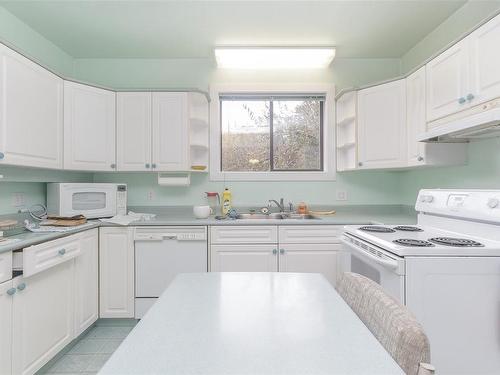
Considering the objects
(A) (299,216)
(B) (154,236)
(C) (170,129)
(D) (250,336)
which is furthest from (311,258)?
(D) (250,336)

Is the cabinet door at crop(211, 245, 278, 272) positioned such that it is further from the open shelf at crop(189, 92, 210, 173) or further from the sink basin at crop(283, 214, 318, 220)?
the open shelf at crop(189, 92, 210, 173)

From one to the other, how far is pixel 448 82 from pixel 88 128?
287cm

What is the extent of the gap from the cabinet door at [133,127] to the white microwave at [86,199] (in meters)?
0.26

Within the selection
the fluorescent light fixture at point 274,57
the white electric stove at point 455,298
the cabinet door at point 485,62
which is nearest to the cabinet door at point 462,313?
the white electric stove at point 455,298

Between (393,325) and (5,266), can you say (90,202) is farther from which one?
(393,325)

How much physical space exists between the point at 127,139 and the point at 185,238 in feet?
3.69

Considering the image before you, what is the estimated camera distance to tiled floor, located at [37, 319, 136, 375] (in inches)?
75.1

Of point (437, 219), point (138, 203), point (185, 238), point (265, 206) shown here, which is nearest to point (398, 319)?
point (437, 219)

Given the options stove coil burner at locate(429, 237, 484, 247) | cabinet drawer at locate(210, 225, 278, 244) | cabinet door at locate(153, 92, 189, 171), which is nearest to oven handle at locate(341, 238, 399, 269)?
stove coil burner at locate(429, 237, 484, 247)

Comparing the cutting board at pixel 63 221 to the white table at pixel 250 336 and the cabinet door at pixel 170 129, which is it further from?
the white table at pixel 250 336

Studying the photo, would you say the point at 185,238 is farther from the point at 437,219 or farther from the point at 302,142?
the point at 437,219

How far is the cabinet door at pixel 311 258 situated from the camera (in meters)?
2.48

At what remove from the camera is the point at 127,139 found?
2.73m

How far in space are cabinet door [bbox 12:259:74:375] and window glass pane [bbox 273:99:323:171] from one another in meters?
2.23
